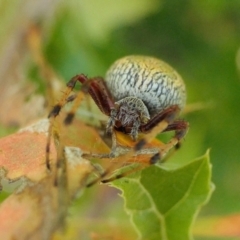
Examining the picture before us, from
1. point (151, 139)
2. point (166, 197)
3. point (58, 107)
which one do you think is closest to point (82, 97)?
point (58, 107)

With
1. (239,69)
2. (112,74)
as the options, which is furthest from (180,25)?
(112,74)

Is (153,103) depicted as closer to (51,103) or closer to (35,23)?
(51,103)

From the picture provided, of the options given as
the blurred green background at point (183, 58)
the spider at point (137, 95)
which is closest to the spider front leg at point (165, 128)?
the spider at point (137, 95)

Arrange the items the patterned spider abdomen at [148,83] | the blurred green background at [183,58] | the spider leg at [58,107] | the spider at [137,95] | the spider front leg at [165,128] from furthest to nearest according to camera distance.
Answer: the blurred green background at [183,58] → the patterned spider abdomen at [148,83] → the spider at [137,95] → the spider front leg at [165,128] → the spider leg at [58,107]

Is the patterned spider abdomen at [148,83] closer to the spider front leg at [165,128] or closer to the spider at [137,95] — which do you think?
the spider at [137,95]

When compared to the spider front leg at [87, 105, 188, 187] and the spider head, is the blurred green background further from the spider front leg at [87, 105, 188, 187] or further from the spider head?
the spider front leg at [87, 105, 188, 187]

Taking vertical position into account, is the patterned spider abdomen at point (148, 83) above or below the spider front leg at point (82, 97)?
below

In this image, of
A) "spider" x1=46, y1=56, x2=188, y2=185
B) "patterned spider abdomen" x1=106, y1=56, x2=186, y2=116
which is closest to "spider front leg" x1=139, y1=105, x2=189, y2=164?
"spider" x1=46, y1=56, x2=188, y2=185

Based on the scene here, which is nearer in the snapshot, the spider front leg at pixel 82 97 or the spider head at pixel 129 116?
the spider front leg at pixel 82 97
